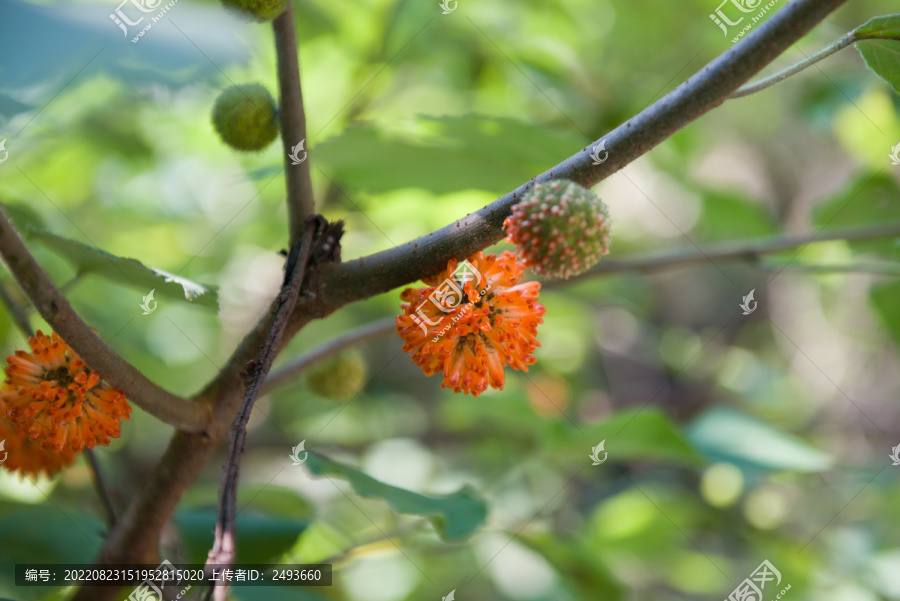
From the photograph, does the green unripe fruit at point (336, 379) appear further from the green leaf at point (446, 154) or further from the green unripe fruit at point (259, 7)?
the green unripe fruit at point (259, 7)

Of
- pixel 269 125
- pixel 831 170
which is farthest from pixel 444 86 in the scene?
pixel 831 170

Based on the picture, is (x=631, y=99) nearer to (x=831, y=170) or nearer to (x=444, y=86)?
(x=444, y=86)

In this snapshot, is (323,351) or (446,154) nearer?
(323,351)

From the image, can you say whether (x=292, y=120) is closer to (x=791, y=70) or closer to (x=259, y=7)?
(x=259, y=7)

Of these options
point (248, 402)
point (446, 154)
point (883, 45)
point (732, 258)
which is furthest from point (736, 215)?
point (248, 402)

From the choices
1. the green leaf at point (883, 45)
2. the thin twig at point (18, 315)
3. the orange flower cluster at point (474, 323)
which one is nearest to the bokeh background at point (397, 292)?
the thin twig at point (18, 315)

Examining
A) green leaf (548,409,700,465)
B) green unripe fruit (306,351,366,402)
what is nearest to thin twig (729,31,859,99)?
green leaf (548,409,700,465)
